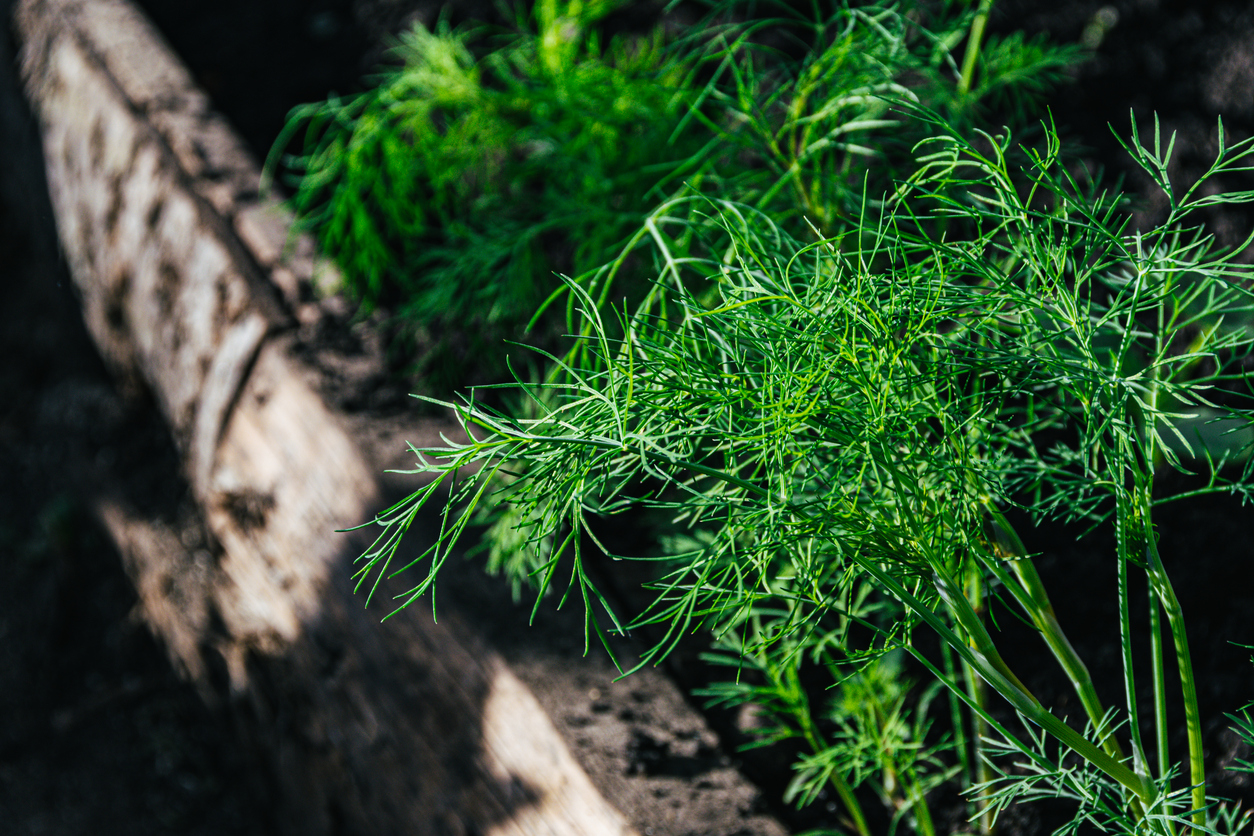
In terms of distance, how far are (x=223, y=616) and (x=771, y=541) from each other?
1220 mm

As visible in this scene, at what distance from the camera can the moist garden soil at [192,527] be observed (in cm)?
113

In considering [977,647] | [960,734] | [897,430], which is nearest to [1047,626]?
[977,647]

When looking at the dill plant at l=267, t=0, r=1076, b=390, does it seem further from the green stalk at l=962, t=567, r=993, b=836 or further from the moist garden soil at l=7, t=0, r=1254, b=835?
the green stalk at l=962, t=567, r=993, b=836

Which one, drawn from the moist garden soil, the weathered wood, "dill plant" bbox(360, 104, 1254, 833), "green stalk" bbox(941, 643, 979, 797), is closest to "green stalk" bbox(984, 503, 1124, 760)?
"dill plant" bbox(360, 104, 1254, 833)

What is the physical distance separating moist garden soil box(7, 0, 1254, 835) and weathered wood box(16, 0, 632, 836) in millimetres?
124

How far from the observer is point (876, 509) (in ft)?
2.33

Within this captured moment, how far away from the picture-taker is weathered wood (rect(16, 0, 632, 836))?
109 centimetres

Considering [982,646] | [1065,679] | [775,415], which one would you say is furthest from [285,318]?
[1065,679]

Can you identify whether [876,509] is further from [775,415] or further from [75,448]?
[75,448]

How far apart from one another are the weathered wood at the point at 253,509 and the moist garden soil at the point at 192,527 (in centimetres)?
12

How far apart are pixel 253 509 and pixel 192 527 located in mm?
335

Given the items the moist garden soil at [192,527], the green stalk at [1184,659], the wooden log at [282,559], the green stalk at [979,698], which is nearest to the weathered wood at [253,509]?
the wooden log at [282,559]

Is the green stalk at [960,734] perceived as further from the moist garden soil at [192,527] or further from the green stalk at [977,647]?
the green stalk at [977,647]

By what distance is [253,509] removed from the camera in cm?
140
